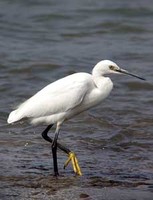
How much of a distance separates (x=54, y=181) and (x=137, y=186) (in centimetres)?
86

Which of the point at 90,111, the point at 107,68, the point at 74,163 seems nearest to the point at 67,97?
the point at 107,68

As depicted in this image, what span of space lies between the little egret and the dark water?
537 mm

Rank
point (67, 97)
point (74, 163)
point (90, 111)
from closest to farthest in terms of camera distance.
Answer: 1. point (74, 163)
2. point (67, 97)
3. point (90, 111)

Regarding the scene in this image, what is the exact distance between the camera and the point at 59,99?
753 cm

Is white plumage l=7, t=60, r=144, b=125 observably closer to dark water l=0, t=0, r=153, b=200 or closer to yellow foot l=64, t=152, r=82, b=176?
yellow foot l=64, t=152, r=82, b=176

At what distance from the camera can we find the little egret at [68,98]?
749 cm

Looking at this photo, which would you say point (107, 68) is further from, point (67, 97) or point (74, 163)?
point (74, 163)

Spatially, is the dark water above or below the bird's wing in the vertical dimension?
below

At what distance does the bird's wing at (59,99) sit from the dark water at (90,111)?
594 millimetres

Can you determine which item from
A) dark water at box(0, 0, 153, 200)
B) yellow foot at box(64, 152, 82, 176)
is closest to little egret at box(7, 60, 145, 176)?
yellow foot at box(64, 152, 82, 176)

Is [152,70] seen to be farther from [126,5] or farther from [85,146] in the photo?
[126,5]

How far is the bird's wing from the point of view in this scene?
24.5 feet

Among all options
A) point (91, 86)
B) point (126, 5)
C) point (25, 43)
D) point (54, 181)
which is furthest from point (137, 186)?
point (126, 5)

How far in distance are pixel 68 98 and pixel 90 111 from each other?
304cm
